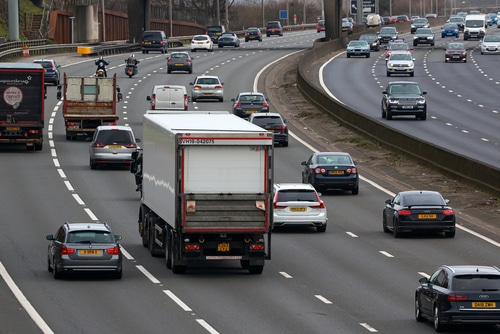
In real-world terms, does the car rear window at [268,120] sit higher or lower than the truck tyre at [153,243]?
higher

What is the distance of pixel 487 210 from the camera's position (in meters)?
42.5

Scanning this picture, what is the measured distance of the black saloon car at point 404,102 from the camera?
69.0 m

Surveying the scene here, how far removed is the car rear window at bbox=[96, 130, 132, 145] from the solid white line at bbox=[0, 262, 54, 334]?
69.6 feet

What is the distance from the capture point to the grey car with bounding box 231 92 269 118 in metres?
68.7

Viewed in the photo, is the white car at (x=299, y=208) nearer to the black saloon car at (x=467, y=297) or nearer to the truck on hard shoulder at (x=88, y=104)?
the black saloon car at (x=467, y=297)

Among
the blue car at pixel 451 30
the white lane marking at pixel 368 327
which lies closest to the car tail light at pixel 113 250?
the white lane marking at pixel 368 327

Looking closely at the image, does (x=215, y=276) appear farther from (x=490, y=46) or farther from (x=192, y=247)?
(x=490, y=46)

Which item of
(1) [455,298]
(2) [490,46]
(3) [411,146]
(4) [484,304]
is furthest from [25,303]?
(2) [490,46]

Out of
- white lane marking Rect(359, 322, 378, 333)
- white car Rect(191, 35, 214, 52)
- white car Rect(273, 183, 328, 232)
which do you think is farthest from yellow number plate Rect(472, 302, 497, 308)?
white car Rect(191, 35, 214, 52)

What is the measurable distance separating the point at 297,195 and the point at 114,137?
16454mm

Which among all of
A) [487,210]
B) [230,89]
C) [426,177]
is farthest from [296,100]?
[487,210]

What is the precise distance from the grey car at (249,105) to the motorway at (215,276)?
1521 centimetres

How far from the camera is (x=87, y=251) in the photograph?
29.6 m

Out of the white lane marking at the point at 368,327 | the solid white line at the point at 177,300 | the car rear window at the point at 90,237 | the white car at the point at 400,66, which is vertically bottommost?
the solid white line at the point at 177,300
